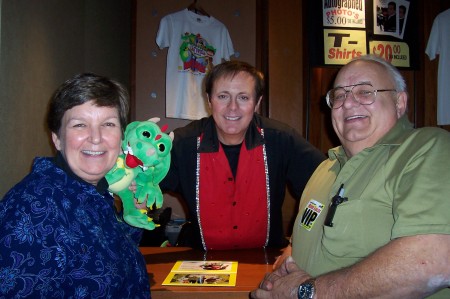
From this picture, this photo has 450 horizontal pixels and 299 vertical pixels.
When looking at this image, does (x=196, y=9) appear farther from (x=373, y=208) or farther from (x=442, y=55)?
(x=373, y=208)

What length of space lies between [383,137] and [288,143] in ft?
2.85

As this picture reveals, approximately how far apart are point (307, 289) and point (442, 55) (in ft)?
11.3

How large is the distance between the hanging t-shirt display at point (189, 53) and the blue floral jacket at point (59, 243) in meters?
2.54

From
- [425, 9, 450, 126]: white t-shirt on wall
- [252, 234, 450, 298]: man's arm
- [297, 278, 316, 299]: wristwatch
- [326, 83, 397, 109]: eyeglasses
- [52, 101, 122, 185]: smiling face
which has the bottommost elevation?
[297, 278, 316, 299]: wristwatch

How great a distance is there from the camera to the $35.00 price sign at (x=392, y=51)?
3738mm

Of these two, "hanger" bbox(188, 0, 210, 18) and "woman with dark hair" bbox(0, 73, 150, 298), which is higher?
"hanger" bbox(188, 0, 210, 18)

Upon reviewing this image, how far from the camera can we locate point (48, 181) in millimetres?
1162

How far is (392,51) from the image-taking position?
3762mm

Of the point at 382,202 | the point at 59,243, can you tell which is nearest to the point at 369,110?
the point at 382,202

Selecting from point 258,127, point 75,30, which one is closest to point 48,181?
point 258,127

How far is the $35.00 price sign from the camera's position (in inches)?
147

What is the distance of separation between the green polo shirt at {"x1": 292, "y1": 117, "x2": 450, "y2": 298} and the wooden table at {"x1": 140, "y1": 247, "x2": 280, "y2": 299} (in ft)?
0.73

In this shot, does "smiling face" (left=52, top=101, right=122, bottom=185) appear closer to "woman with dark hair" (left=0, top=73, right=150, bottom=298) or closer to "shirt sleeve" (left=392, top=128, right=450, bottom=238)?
"woman with dark hair" (left=0, top=73, right=150, bottom=298)

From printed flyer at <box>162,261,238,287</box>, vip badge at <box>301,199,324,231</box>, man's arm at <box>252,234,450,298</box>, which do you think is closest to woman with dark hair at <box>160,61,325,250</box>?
printed flyer at <box>162,261,238,287</box>
